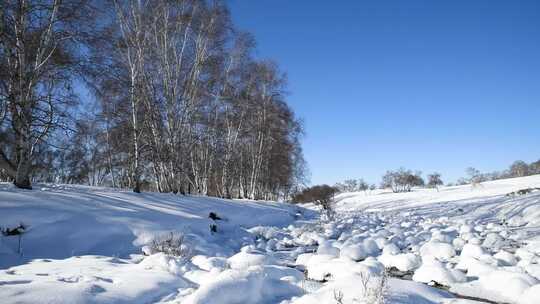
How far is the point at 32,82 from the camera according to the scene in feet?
22.2

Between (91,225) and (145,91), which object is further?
(145,91)

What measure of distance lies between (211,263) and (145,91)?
8.05 metres

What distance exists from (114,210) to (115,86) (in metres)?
4.84

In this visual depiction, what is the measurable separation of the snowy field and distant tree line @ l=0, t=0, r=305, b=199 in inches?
79.4

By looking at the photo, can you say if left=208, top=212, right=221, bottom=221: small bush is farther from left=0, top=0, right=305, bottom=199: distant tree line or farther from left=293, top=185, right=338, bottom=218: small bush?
left=293, top=185, right=338, bottom=218: small bush

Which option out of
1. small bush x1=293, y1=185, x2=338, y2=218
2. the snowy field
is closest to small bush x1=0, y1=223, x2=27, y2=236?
the snowy field

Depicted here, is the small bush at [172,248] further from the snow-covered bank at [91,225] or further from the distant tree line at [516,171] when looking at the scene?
the distant tree line at [516,171]

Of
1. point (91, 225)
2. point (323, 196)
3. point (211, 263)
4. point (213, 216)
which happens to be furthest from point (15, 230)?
point (323, 196)

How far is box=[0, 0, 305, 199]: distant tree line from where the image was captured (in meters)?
6.75

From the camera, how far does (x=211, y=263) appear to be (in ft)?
12.9

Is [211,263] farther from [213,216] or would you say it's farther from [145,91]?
[145,91]

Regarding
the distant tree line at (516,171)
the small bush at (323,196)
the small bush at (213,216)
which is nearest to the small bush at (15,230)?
the small bush at (213,216)

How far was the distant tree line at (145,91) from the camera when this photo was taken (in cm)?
675

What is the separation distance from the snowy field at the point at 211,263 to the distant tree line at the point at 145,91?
202 centimetres
